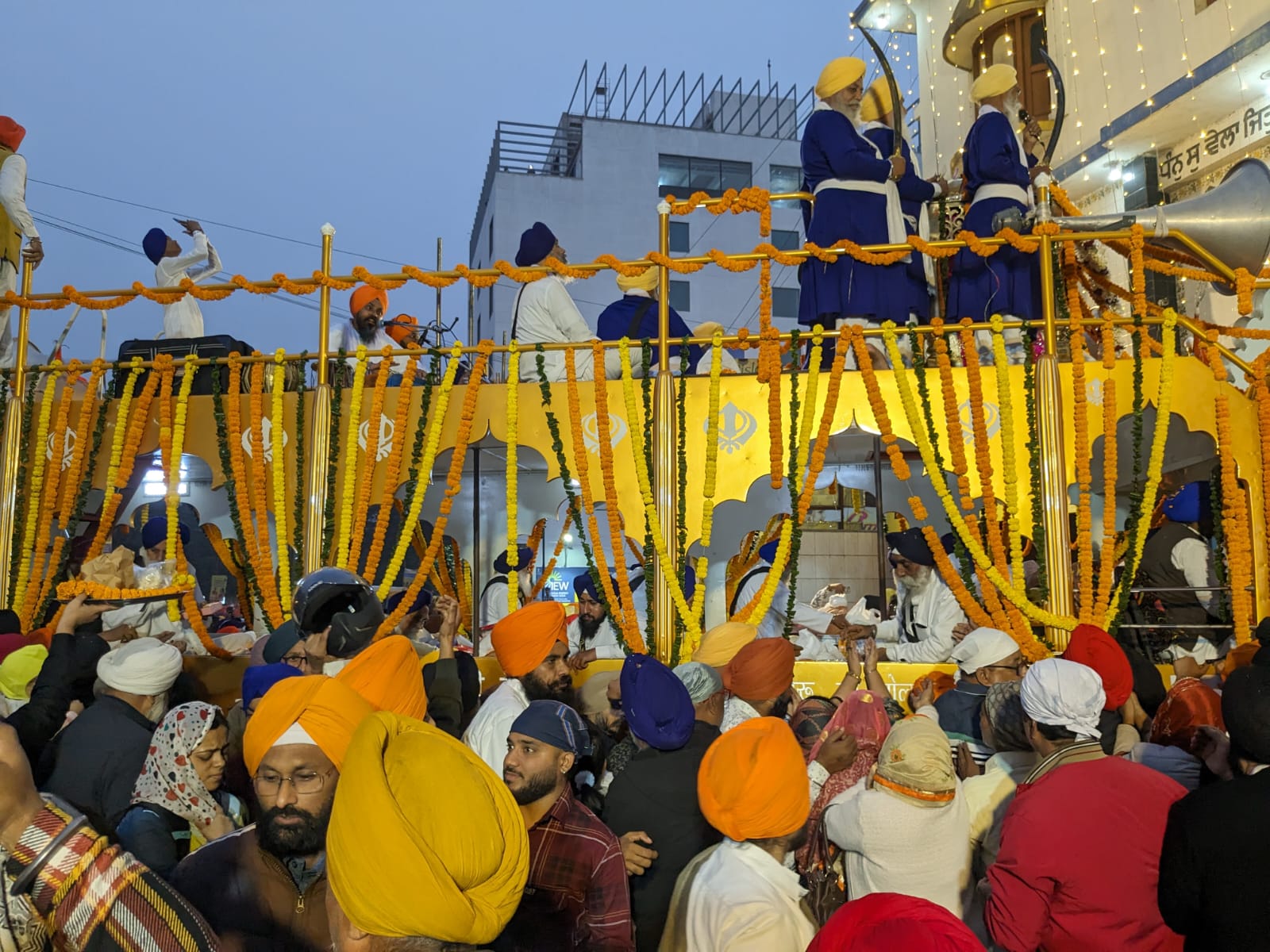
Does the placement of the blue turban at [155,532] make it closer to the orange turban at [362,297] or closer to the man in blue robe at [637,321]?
the orange turban at [362,297]

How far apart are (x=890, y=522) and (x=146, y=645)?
892 cm

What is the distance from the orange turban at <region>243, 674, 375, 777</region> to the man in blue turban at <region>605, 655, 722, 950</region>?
1.00 m

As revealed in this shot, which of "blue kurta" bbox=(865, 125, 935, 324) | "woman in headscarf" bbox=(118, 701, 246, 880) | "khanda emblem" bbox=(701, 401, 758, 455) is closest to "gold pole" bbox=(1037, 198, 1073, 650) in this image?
"blue kurta" bbox=(865, 125, 935, 324)

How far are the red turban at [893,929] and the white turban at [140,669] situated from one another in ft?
9.83

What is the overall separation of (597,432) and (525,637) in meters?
3.30

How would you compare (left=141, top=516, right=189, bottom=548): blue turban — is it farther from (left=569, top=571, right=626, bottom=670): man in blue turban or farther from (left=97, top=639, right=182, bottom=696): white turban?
(left=97, top=639, right=182, bottom=696): white turban

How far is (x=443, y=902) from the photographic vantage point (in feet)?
5.85

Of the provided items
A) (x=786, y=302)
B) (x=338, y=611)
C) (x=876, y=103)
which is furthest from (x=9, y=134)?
(x=786, y=302)

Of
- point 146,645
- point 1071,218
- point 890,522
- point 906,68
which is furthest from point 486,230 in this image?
point 146,645

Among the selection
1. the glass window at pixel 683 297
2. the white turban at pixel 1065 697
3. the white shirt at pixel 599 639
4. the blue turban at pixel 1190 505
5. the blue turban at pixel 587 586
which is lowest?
the white shirt at pixel 599 639

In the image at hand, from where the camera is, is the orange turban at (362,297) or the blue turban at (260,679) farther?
the orange turban at (362,297)

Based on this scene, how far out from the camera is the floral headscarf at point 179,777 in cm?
331

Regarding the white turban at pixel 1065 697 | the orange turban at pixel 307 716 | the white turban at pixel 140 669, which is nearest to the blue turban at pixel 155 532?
the white turban at pixel 140 669

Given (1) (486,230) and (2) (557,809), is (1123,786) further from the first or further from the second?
(1) (486,230)
